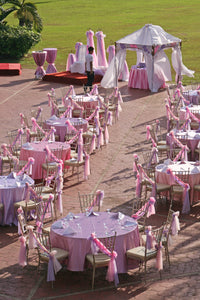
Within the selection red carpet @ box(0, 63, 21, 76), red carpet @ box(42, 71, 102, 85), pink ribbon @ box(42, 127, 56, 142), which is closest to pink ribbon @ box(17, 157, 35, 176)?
pink ribbon @ box(42, 127, 56, 142)

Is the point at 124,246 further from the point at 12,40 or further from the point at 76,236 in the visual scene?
the point at 12,40

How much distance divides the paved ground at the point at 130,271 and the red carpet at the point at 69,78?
5.35 metres

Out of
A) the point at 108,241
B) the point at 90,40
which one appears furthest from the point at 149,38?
the point at 108,241

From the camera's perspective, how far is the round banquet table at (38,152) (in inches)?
657

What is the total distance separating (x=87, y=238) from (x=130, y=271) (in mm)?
1117

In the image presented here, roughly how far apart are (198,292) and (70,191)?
5.83m

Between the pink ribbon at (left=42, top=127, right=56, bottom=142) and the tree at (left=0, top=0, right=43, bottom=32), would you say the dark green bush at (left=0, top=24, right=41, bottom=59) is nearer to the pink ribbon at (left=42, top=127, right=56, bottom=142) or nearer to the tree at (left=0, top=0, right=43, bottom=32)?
the tree at (left=0, top=0, right=43, bottom=32)

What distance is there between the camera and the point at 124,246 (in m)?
11.2

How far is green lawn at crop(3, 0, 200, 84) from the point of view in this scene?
131 feet

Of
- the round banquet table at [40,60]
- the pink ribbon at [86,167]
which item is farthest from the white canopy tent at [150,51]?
the pink ribbon at [86,167]

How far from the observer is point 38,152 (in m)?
16.7

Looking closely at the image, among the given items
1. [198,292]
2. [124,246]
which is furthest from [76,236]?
[198,292]

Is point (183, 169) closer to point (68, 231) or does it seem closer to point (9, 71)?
point (68, 231)

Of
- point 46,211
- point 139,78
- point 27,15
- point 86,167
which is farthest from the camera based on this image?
point 27,15
